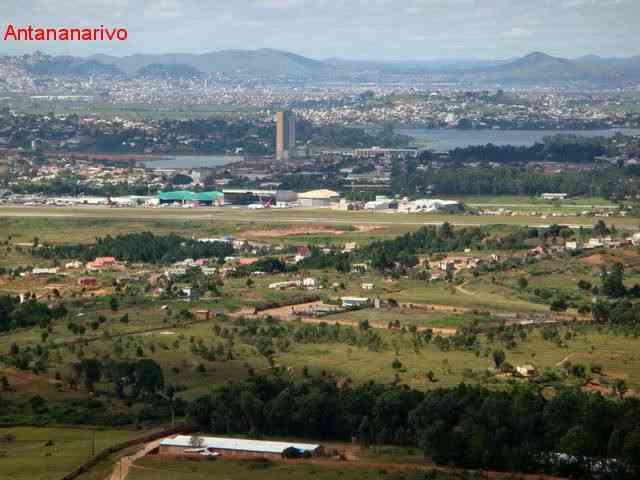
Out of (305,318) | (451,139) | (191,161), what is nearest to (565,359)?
(305,318)

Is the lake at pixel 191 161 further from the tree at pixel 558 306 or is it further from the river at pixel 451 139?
the tree at pixel 558 306

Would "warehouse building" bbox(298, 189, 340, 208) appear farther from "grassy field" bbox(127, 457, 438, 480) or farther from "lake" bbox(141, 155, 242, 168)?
"grassy field" bbox(127, 457, 438, 480)

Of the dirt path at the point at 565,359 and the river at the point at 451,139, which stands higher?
the dirt path at the point at 565,359

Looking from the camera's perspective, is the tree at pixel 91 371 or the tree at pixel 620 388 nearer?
the tree at pixel 620 388

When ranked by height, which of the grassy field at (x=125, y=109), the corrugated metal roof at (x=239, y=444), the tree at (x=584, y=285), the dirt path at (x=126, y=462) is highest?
the corrugated metal roof at (x=239, y=444)

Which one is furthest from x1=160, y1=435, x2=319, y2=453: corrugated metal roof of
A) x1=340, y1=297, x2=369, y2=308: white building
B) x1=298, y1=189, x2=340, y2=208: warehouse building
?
x1=298, y1=189, x2=340, y2=208: warehouse building

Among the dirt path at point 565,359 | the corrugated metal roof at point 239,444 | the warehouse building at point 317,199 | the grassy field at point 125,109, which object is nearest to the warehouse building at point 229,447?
the corrugated metal roof at point 239,444

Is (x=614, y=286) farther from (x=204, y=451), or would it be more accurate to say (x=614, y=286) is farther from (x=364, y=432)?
(x=204, y=451)
